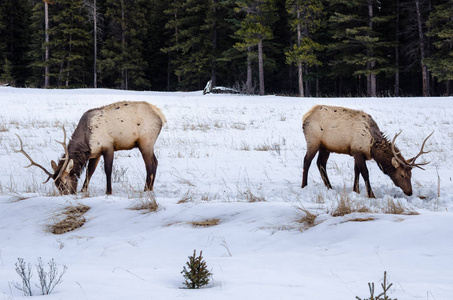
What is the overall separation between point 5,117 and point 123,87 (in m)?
28.9

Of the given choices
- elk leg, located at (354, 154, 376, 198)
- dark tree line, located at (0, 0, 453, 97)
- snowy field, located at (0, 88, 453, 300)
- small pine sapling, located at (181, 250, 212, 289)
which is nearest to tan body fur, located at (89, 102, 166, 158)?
snowy field, located at (0, 88, 453, 300)

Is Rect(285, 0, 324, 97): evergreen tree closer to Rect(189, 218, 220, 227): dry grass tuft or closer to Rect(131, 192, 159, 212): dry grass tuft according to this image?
Rect(131, 192, 159, 212): dry grass tuft

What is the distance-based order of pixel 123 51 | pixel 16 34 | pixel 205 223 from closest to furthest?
1. pixel 205 223
2. pixel 123 51
3. pixel 16 34

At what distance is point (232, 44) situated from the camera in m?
44.9

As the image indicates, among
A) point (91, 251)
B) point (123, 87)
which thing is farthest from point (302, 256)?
point (123, 87)

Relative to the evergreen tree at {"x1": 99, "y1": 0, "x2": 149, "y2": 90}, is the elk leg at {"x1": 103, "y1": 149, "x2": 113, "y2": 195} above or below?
below

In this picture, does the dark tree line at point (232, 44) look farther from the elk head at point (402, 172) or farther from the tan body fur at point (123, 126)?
the elk head at point (402, 172)

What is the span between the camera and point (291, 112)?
19.6m

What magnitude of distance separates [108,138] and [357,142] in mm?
3967

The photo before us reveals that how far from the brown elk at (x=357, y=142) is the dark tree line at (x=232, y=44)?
26.2 meters

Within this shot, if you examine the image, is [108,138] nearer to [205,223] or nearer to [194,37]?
[205,223]

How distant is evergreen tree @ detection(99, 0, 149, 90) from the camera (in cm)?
4416

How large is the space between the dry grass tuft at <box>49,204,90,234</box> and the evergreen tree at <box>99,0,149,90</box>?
40451mm

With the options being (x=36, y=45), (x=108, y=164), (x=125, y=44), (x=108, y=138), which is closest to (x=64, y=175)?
(x=108, y=164)
